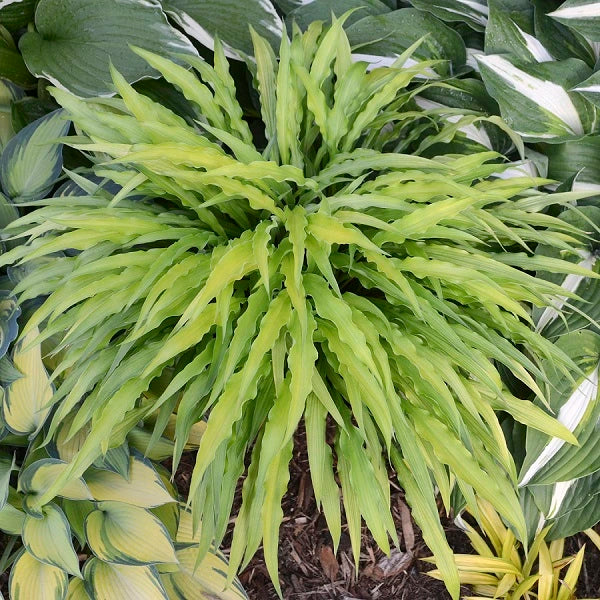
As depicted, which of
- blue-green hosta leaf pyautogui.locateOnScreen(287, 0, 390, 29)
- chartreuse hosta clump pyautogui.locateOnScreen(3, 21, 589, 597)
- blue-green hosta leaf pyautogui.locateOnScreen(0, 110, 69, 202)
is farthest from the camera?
blue-green hosta leaf pyautogui.locateOnScreen(287, 0, 390, 29)

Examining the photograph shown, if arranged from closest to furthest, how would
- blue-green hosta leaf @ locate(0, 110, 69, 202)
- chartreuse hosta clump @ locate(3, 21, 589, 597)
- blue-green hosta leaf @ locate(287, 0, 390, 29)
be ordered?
1. chartreuse hosta clump @ locate(3, 21, 589, 597)
2. blue-green hosta leaf @ locate(0, 110, 69, 202)
3. blue-green hosta leaf @ locate(287, 0, 390, 29)

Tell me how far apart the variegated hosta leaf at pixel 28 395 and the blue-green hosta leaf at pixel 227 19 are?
61 centimetres

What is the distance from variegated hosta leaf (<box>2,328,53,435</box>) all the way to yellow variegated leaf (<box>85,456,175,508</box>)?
0.53ft

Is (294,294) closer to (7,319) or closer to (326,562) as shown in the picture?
(7,319)

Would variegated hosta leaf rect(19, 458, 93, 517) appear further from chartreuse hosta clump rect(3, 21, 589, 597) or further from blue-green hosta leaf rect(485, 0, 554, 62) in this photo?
blue-green hosta leaf rect(485, 0, 554, 62)

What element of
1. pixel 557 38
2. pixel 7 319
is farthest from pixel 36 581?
pixel 557 38

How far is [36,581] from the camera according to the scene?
105 cm

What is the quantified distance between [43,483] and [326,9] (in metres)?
0.98

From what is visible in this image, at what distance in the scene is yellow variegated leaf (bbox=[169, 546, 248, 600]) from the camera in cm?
113

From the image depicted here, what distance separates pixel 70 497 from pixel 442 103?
975 mm

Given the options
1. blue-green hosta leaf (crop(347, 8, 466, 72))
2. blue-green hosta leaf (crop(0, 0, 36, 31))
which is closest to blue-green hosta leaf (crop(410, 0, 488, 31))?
blue-green hosta leaf (crop(347, 8, 466, 72))

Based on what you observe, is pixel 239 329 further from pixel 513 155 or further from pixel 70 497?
pixel 513 155

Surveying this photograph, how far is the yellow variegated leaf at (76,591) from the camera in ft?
3.62

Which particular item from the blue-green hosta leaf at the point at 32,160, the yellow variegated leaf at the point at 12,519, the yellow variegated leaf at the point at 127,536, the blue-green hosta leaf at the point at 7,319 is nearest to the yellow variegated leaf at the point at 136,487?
the yellow variegated leaf at the point at 127,536
